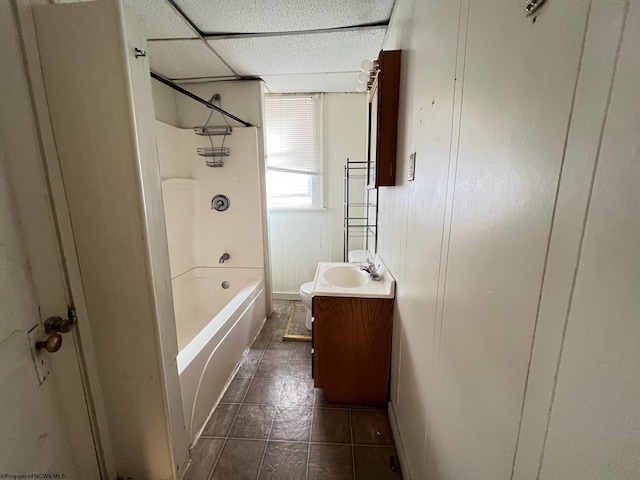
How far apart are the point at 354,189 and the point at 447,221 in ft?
7.51

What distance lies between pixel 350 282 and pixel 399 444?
3.37 ft

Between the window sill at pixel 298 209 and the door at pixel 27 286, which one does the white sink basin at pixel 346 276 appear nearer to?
the window sill at pixel 298 209

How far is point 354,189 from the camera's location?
3053 millimetres

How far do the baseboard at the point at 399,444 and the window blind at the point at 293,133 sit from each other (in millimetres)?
2411

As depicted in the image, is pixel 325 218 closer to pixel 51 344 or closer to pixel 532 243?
pixel 51 344

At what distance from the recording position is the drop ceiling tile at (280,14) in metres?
1.48

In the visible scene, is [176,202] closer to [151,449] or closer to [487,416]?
[151,449]

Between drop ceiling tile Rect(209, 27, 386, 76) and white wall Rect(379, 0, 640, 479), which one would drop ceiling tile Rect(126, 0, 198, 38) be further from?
white wall Rect(379, 0, 640, 479)

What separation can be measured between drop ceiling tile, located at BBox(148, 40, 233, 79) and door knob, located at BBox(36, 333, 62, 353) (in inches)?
77.0

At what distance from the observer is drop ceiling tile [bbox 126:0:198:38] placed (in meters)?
1.44

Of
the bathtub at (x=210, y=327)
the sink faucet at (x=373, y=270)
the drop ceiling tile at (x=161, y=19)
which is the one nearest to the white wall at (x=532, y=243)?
the sink faucet at (x=373, y=270)

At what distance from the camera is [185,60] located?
2.12m

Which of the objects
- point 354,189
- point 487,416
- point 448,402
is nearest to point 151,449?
point 448,402

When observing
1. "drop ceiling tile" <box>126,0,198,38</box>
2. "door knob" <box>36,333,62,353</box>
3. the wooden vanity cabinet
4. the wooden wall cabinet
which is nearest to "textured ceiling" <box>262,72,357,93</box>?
"drop ceiling tile" <box>126,0,198,38</box>
